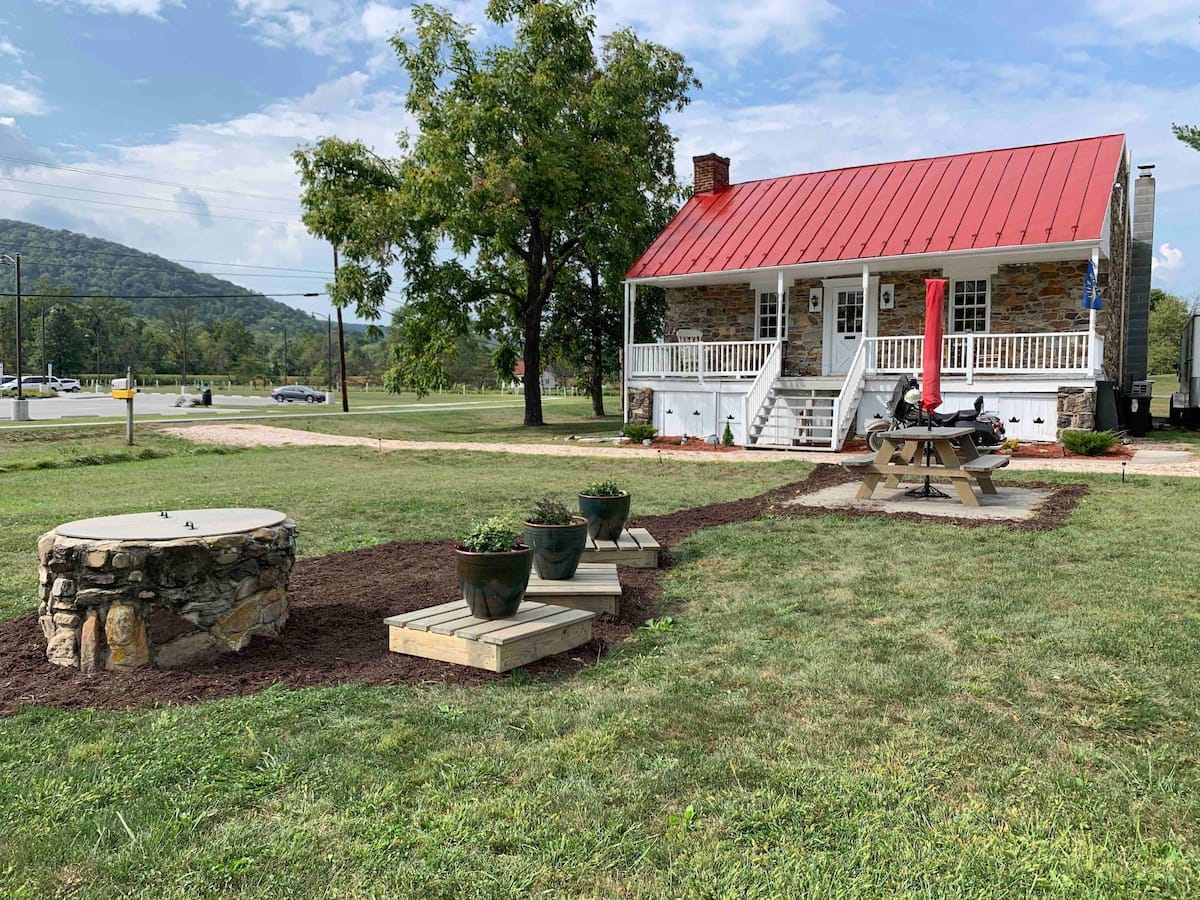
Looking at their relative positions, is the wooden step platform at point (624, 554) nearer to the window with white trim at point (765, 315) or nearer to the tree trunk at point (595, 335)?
the window with white trim at point (765, 315)

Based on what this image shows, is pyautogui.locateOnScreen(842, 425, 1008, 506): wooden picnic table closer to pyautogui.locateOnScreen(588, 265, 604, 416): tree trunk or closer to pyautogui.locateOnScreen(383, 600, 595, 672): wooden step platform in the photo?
pyautogui.locateOnScreen(383, 600, 595, 672): wooden step platform

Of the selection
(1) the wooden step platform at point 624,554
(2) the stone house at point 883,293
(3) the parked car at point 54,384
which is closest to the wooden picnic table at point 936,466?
(1) the wooden step platform at point 624,554

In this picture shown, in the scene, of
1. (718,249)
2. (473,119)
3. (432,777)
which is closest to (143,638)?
(432,777)

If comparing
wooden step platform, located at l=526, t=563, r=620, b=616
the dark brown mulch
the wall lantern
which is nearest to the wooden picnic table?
the dark brown mulch

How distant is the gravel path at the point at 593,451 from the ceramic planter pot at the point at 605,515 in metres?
8.10

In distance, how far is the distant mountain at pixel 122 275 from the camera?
109000mm

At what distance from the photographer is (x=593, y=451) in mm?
17031

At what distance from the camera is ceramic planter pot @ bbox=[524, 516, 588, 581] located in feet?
17.4

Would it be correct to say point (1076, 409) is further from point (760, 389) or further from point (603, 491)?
point (603, 491)

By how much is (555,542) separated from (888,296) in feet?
54.2

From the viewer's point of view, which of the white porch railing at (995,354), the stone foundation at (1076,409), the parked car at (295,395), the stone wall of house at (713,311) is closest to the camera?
the stone foundation at (1076,409)

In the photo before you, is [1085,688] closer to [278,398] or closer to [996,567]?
[996,567]

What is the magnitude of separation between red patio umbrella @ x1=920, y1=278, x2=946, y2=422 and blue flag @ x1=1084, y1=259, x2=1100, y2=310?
744 cm

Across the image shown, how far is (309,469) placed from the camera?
1412cm
